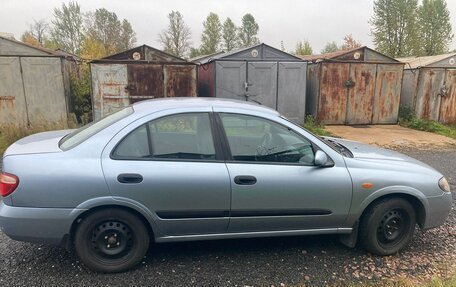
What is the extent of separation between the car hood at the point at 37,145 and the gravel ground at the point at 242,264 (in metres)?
1.04

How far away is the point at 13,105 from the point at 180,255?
825cm

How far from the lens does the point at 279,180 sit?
2975mm

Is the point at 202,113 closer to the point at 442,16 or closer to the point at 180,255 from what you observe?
the point at 180,255

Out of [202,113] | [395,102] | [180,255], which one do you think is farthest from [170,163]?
[395,102]

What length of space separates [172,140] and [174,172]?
33 centimetres

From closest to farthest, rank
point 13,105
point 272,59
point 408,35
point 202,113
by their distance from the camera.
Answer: point 202,113, point 13,105, point 272,59, point 408,35

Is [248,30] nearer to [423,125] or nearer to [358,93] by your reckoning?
[358,93]

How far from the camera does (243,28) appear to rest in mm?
44500

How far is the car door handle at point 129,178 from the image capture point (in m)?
2.72

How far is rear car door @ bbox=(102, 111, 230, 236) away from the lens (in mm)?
2756

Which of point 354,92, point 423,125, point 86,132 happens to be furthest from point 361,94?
point 86,132

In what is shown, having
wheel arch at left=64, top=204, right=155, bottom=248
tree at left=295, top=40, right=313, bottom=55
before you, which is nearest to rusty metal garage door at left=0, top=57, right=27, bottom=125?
wheel arch at left=64, top=204, right=155, bottom=248

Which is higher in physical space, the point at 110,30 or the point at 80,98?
the point at 110,30

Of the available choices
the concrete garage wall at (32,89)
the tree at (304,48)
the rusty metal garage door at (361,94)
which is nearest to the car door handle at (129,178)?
the concrete garage wall at (32,89)
